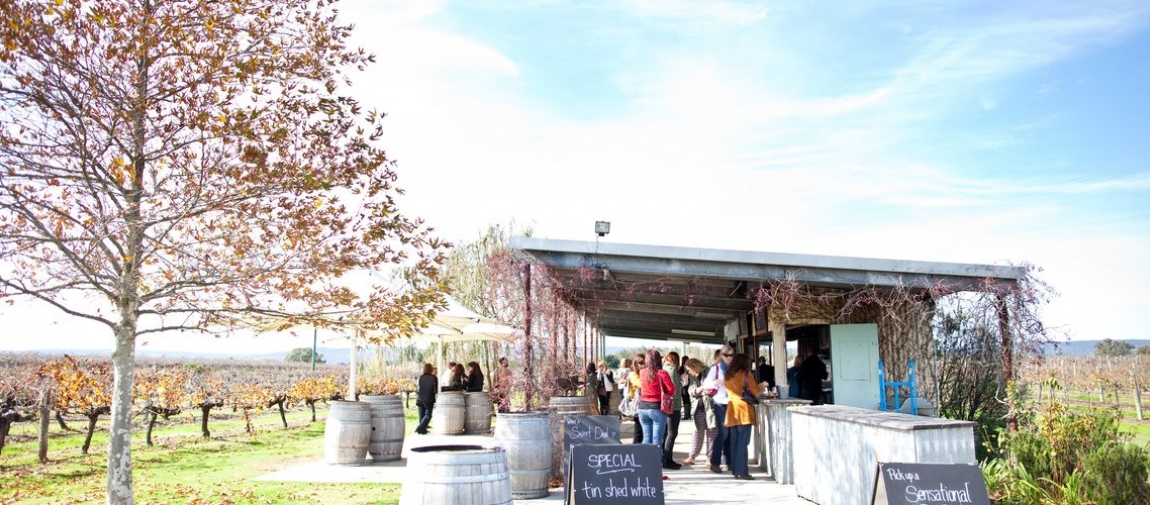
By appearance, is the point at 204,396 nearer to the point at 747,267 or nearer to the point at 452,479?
the point at 747,267

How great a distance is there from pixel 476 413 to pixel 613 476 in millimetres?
8488

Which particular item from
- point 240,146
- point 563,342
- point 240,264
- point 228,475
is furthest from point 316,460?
point 240,146

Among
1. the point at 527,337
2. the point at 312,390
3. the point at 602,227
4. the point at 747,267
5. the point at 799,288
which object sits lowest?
the point at 312,390

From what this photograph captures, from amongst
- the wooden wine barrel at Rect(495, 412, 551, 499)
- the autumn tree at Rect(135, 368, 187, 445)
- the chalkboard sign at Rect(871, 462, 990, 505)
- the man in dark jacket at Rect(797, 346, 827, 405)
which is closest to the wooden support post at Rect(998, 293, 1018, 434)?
the man in dark jacket at Rect(797, 346, 827, 405)

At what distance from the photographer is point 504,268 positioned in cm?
1007

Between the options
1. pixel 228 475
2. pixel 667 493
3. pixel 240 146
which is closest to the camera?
pixel 240 146

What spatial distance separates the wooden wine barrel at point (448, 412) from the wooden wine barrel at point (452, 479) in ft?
27.9

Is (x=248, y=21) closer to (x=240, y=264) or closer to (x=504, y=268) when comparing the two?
(x=240, y=264)

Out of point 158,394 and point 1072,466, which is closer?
point 1072,466

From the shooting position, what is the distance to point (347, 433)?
10000mm

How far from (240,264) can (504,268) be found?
3820 mm

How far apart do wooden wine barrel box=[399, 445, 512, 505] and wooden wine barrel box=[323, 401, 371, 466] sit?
574 centimetres

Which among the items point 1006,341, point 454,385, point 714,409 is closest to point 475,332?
point 454,385

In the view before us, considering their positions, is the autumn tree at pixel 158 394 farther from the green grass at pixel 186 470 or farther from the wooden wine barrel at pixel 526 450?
the wooden wine barrel at pixel 526 450
